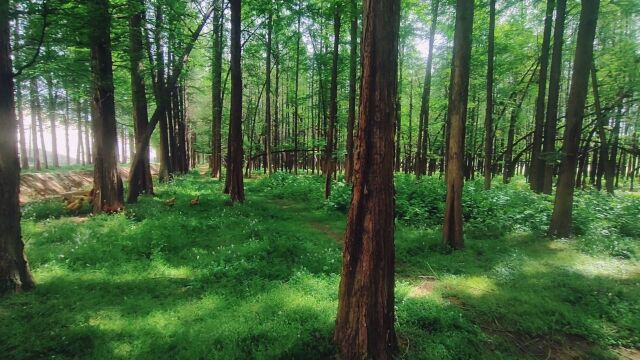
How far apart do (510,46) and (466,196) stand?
14.3 m

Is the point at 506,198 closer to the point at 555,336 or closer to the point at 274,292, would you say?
the point at 555,336

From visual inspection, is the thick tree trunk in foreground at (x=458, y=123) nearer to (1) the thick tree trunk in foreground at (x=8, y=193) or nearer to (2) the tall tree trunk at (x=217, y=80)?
(1) the thick tree trunk in foreground at (x=8, y=193)

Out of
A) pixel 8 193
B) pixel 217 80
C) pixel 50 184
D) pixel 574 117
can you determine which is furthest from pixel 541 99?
pixel 50 184

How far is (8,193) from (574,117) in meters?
13.4

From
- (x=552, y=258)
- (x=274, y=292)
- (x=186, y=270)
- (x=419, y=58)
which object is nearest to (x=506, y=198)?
(x=552, y=258)

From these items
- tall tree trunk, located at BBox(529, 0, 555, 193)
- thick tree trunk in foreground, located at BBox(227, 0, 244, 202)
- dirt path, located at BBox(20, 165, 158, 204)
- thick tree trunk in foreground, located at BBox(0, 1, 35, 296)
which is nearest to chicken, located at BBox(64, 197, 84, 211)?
dirt path, located at BBox(20, 165, 158, 204)

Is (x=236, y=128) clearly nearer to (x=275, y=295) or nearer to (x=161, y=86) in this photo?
(x=161, y=86)

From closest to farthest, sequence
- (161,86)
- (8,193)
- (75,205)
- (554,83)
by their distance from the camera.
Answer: (8,193), (75,205), (554,83), (161,86)

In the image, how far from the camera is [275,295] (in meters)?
5.68

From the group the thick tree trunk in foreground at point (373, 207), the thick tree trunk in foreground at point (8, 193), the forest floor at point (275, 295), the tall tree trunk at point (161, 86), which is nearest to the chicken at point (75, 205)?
the forest floor at point (275, 295)

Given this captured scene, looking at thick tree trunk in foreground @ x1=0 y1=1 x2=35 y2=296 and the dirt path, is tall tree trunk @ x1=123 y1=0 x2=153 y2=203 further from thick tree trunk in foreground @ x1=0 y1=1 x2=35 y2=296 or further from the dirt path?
thick tree trunk in foreground @ x1=0 y1=1 x2=35 y2=296

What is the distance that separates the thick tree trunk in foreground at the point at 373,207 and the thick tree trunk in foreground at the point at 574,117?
7.98m

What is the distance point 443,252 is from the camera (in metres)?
8.50

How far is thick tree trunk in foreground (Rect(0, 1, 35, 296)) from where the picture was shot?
17.5 feet
